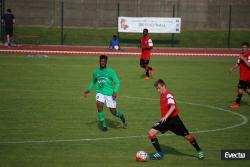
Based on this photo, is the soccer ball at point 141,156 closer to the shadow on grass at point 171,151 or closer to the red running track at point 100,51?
the shadow on grass at point 171,151

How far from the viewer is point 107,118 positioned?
19125 mm

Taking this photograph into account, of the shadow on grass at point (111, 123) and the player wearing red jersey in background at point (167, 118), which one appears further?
the shadow on grass at point (111, 123)

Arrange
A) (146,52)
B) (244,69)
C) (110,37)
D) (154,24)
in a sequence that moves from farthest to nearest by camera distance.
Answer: (110,37)
(154,24)
(146,52)
(244,69)

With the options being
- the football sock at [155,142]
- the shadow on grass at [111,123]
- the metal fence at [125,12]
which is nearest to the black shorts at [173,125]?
the football sock at [155,142]

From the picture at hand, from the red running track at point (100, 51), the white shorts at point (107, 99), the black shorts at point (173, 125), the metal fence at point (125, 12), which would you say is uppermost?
the metal fence at point (125, 12)

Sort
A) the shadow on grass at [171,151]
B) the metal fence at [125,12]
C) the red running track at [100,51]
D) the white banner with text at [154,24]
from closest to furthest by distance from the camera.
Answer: the shadow on grass at [171,151], the red running track at [100,51], the white banner with text at [154,24], the metal fence at [125,12]

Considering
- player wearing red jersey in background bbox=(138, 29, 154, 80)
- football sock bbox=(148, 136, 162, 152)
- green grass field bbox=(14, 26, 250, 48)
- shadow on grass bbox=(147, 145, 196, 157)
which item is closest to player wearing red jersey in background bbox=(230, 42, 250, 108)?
shadow on grass bbox=(147, 145, 196, 157)

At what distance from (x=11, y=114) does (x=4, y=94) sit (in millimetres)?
4189

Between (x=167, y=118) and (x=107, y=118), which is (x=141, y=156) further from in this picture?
(x=107, y=118)

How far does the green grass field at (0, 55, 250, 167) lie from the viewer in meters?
14.1

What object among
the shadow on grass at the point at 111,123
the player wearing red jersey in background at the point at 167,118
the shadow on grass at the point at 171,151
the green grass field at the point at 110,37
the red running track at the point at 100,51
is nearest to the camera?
the player wearing red jersey in background at the point at 167,118

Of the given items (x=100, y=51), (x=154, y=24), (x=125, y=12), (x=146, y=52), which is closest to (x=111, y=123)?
(x=146, y=52)

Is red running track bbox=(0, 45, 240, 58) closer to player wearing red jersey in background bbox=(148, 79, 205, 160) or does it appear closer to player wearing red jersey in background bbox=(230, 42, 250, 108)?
player wearing red jersey in background bbox=(230, 42, 250, 108)

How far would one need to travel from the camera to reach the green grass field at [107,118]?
46.3ft
